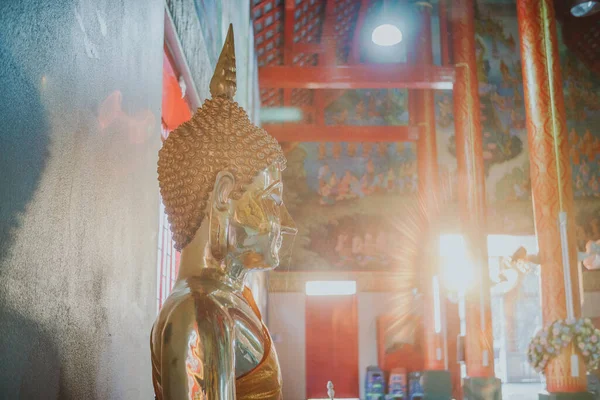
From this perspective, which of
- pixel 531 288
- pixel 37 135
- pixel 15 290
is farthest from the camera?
pixel 531 288

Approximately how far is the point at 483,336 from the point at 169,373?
33.5ft

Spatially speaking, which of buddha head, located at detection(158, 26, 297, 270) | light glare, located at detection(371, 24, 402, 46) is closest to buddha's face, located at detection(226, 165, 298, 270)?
buddha head, located at detection(158, 26, 297, 270)

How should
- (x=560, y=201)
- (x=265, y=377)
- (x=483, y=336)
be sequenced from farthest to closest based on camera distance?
1. (x=483, y=336)
2. (x=560, y=201)
3. (x=265, y=377)

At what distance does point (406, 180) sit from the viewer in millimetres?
16641

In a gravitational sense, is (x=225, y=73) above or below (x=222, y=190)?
above

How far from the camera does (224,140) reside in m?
1.54

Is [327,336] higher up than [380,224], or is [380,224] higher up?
[380,224]

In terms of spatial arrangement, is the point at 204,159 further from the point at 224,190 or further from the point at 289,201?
the point at 289,201

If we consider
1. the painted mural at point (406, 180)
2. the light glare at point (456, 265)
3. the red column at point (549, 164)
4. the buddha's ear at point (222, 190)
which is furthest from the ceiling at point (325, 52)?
the buddha's ear at point (222, 190)

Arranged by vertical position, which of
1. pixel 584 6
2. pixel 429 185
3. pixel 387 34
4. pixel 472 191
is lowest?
pixel 472 191

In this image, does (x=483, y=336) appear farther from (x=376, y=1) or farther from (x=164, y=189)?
(x=164, y=189)

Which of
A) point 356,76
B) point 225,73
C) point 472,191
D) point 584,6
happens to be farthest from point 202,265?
point 472,191

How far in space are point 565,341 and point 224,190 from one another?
6165 millimetres

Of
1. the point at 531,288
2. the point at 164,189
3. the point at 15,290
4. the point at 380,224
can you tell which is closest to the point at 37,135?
the point at 15,290
